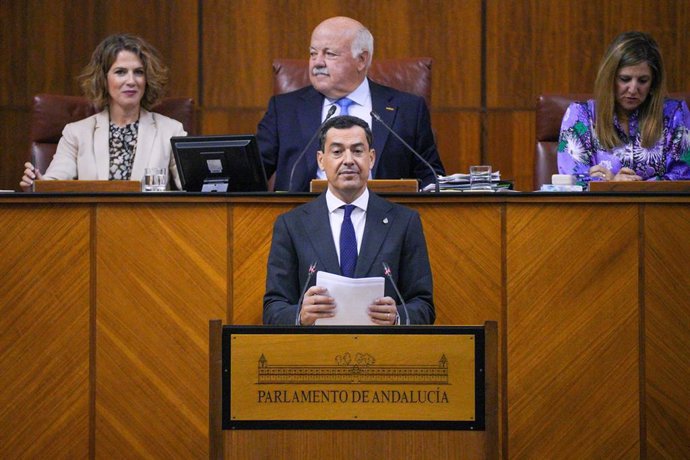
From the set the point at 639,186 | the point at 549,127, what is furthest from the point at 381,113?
the point at 639,186

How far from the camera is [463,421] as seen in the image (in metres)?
2.44

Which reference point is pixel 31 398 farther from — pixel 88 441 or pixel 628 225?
pixel 628 225

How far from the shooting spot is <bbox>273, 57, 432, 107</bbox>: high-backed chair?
4.66 m

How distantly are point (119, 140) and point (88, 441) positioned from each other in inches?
61.2

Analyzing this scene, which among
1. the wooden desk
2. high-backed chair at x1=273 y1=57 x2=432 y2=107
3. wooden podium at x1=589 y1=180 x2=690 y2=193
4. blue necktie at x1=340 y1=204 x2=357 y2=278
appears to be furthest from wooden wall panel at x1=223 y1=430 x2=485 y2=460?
high-backed chair at x1=273 y1=57 x2=432 y2=107

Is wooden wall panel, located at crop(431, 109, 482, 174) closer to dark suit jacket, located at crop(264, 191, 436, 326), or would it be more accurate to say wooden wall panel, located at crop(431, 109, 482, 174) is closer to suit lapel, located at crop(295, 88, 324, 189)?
suit lapel, located at crop(295, 88, 324, 189)

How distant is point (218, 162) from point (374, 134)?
3.05 feet

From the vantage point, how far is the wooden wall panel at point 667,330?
11.0ft

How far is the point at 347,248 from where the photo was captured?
10.4 feet

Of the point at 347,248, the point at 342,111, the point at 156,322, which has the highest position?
the point at 342,111

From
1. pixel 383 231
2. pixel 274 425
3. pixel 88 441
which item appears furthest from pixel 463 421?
pixel 88 441

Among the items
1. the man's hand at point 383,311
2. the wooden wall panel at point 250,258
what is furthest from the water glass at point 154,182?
the man's hand at point 383,311

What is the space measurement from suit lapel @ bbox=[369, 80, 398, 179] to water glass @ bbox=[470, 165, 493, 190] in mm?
739

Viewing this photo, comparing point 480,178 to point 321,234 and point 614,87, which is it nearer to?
point 321,234
